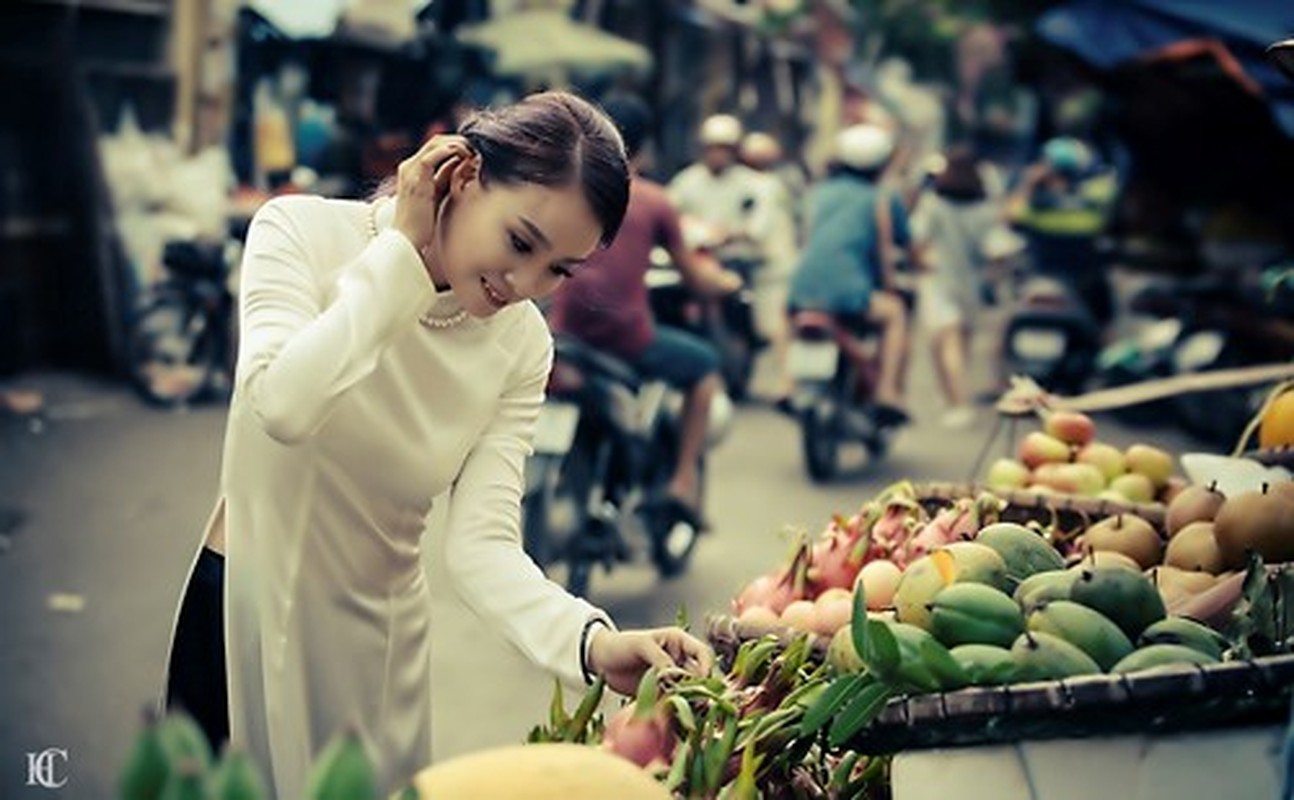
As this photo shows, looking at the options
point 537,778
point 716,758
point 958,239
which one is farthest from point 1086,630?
point 958,239

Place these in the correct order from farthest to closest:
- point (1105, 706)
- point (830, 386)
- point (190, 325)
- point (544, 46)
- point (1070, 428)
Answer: point (544, 46), point (190, 325), point (830, 386), point (1070, 428), point (1105, 706)

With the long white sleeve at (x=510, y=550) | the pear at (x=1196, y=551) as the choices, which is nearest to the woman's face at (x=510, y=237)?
the long white sleeve at (x=510, y=550)

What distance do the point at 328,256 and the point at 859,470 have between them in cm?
776

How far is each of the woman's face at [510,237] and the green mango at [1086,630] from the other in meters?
0.77

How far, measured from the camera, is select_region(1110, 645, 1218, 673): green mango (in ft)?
6.76

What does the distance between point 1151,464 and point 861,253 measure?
5.27m

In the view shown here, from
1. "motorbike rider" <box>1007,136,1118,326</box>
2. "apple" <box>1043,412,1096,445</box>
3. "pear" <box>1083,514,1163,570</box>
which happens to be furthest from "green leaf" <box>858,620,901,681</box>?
"motorbike rider" <box>1007,136,1118,326</box>

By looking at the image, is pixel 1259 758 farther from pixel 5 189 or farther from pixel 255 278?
pixel 5 189

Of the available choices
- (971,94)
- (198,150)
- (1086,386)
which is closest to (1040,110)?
(1086,386)

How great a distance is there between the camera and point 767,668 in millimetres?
2441

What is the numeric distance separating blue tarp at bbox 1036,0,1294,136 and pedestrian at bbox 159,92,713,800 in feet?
27.5

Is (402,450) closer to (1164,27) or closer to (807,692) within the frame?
(807,692)

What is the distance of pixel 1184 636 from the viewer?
7.18 feet

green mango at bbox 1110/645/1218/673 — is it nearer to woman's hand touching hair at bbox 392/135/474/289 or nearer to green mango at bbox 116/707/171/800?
woman's hand touching hair at bbox 392/135/474/289
